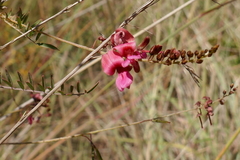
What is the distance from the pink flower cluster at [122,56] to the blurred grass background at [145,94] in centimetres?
78

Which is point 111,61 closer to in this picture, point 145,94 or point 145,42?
point 145,42

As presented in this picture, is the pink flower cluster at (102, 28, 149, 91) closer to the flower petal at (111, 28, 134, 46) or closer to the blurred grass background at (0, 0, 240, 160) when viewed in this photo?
the flower petal at (111, 28, 134, 46)

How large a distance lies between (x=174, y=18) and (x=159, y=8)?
0.09 meters

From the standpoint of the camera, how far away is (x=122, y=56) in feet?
1.32

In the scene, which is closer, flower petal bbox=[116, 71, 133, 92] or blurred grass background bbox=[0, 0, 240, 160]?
flower petal bbox=[116, 71, 133, 92]

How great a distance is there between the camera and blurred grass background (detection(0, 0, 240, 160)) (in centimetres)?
122

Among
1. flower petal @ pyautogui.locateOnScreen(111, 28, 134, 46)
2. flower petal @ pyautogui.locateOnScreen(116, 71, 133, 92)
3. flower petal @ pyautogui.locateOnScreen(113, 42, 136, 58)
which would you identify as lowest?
flower petal @ pyautogui.locateOnScreen(116, 71, 133, 92)

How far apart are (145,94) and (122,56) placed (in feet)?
3.08

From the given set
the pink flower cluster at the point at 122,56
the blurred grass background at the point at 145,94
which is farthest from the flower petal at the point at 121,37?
the blurred grass background at the point at 145,94

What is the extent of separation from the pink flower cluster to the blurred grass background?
78cm

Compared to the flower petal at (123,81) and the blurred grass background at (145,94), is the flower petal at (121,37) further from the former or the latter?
the blurred grass background at (145,94)

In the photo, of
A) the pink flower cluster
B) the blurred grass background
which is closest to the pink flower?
the pink flower cluster

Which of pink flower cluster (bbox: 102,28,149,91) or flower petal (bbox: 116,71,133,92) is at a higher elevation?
pink flower cluster (bbox: 102,28,149,91)

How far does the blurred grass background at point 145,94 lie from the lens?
1.22m
